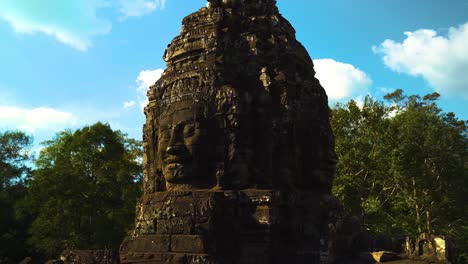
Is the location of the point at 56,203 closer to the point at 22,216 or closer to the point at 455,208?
the point at 22,216

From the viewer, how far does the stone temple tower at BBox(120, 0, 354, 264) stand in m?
6.88

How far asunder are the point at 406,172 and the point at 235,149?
12865 mm

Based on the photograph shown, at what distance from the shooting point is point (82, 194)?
2119cm

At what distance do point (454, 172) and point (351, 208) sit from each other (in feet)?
14.6

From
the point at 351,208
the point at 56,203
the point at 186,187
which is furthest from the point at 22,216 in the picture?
the point at 186,187

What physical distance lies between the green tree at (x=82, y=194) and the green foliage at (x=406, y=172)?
1053 centimetres

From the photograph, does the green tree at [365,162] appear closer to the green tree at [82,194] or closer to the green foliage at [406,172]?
the green foliage at [406,172]

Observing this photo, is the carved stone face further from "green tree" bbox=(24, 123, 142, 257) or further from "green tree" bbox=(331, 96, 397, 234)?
"green tree" bbox=(24, 123, 142, 257)

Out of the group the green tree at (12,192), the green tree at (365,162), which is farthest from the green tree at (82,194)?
the green tree at (365,162)

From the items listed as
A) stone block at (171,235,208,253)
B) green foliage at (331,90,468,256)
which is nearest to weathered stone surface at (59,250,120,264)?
stone block at (171,235,208,253)

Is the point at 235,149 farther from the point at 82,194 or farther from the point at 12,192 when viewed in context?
the point at 12,192

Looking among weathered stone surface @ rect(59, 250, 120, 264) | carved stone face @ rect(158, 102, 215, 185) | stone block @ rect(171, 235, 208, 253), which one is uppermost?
carved stone face @ rect(158, 102, 215, 185)

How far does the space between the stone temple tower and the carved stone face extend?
0.02 meters

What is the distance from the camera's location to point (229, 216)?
7000 millimetres
